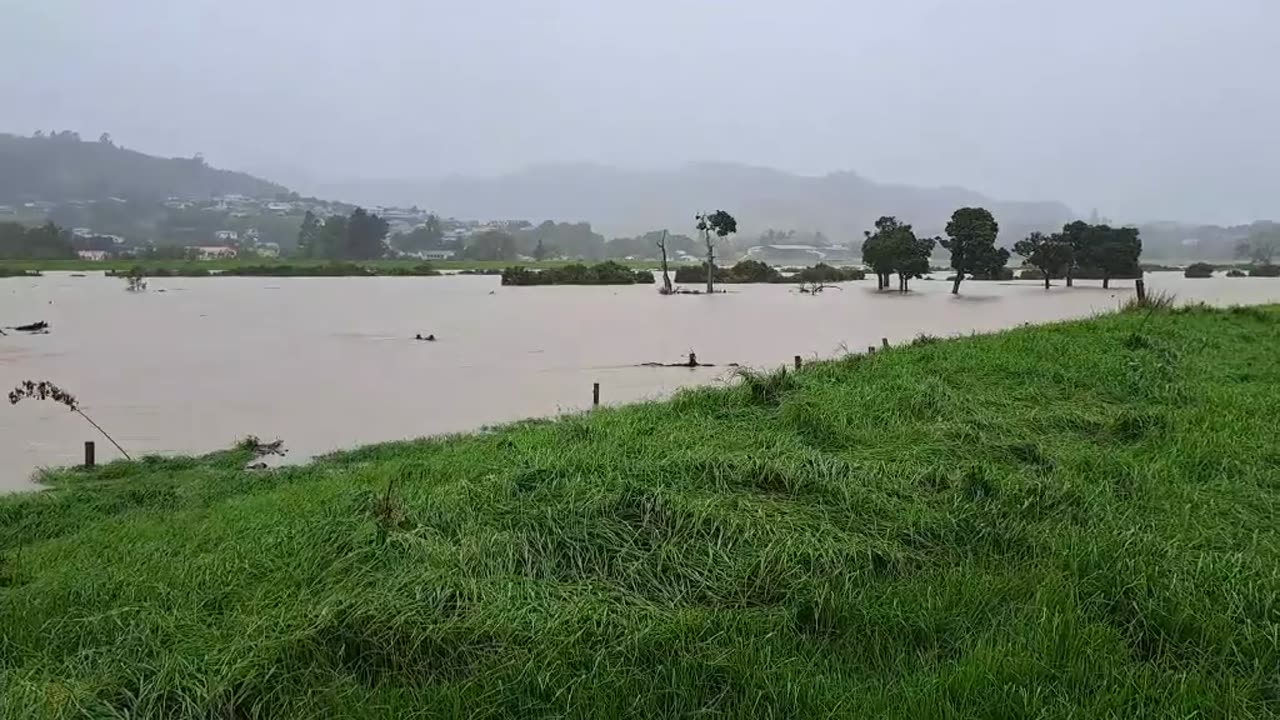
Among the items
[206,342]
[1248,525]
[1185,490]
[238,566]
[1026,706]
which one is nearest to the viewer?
[1026,706]

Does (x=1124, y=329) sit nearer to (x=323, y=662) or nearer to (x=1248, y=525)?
(x=1248, y=525)

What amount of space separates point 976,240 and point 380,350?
2395cm

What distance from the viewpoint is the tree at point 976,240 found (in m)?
33.6

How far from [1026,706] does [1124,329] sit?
30.9ft

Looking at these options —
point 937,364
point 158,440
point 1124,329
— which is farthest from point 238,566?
point 1124,329

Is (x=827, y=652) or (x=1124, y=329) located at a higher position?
(x=1124, y=329)

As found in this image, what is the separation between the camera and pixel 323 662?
2432 millimetres

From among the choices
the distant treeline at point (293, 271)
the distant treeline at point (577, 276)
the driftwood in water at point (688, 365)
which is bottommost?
the driftwood in water at point (688, 365)

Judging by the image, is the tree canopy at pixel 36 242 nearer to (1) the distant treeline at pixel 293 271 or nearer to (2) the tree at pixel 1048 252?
(1) the distant treeline at pixel 293 271

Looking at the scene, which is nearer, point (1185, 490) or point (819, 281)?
point (1185, 490)

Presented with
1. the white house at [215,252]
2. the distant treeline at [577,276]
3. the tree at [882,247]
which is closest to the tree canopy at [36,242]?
the white house at [215,252]

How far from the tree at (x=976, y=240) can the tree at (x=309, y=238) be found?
190ft

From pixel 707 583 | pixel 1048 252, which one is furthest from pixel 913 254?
pixel 707 583

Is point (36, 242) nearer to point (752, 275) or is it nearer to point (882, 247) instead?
point (752, 275)
